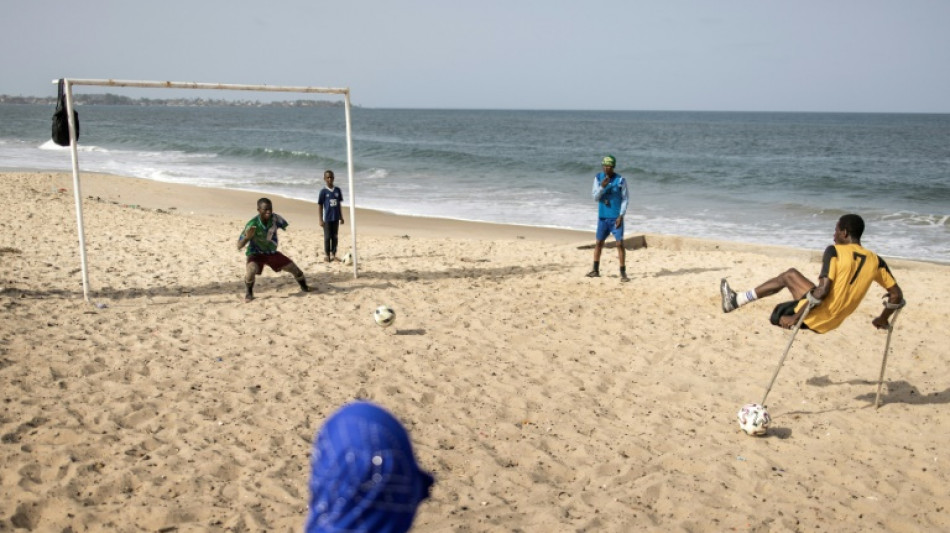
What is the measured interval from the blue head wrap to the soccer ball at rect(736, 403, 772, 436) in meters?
4.78

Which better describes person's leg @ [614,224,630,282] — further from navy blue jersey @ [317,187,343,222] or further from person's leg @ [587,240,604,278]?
navy blue jersey @ [317,187,343,222]

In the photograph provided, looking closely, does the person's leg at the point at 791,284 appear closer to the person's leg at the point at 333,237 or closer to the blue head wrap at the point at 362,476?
the blue head wrap at the point at 362,476

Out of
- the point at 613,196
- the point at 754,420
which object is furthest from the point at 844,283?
the point at 613,196

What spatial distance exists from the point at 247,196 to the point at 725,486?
19.7 meters

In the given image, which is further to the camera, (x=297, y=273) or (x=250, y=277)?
(x=297, y=273)

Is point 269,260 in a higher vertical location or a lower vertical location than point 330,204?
lower

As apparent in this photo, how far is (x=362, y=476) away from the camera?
1651 mm

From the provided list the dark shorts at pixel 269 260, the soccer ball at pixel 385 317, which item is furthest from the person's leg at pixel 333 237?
the soccer ball at pixel 385 317

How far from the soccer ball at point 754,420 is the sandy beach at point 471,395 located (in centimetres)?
9

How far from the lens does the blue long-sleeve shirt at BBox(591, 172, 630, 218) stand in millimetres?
10609

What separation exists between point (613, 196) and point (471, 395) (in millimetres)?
5110

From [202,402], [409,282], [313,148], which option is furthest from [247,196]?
[313,148]

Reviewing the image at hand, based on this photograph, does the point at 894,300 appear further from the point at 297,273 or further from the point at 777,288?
the point at 297,273

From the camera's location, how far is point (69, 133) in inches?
333
